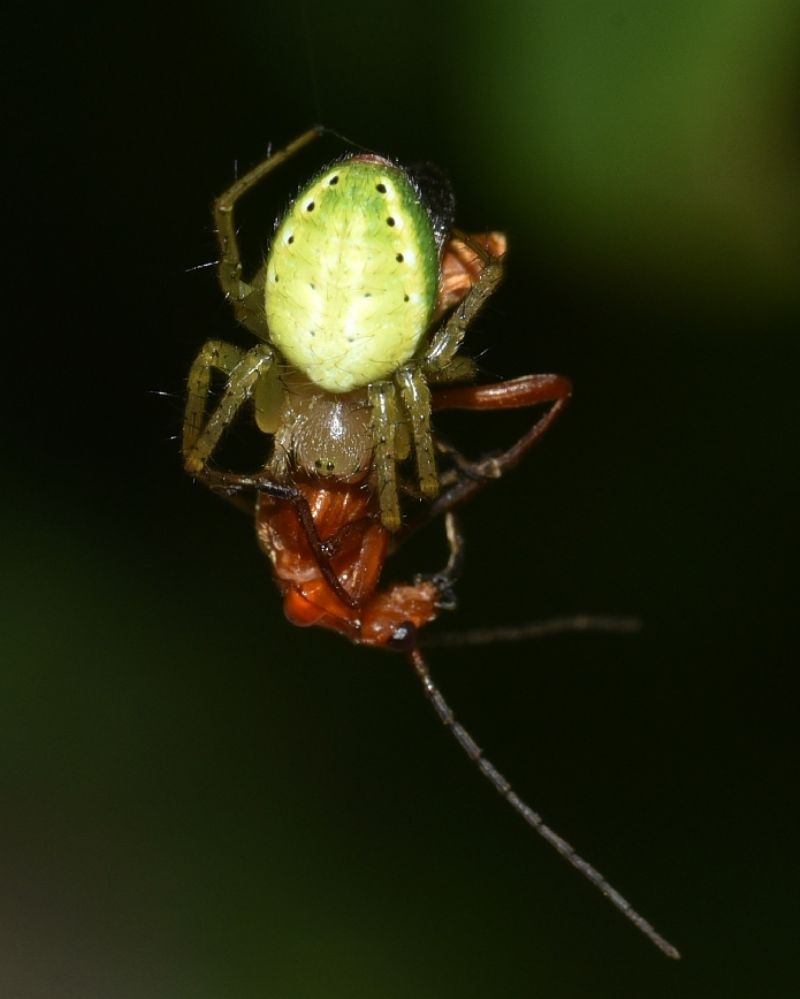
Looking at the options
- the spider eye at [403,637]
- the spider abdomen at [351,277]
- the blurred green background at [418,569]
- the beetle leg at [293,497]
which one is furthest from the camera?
the blurred green background at [418,569]

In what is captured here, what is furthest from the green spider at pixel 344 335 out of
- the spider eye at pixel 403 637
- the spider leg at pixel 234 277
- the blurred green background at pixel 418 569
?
the blurred green background at pixel 418 569

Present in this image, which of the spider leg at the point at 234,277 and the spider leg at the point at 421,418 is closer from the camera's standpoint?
the spider leg at the point at 421,418

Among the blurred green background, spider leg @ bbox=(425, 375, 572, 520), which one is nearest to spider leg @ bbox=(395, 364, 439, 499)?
spider leg @ bbox=(425, 375, 572, 520)

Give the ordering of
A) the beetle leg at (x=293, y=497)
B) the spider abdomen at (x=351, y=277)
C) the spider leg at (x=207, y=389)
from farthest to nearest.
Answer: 1. the spider leg at (x=207, y=389)
2. the beetle leg at (x=293, y=497)
3. the spider abdomen at (x=351, y=277)

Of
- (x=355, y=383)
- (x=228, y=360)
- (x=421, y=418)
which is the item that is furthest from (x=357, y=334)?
(x=228, y=360)

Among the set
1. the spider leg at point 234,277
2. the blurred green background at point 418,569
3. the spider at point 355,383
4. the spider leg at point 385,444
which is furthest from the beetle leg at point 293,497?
the blurred green background at point 418,569

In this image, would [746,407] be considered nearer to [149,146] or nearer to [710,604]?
[710,604]

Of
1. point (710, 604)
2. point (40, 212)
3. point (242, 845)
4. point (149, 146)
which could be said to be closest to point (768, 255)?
point (710, 604)

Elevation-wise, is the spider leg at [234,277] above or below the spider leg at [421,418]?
above

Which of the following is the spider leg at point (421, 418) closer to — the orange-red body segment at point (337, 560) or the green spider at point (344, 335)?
the green spider at point (344, 335)
